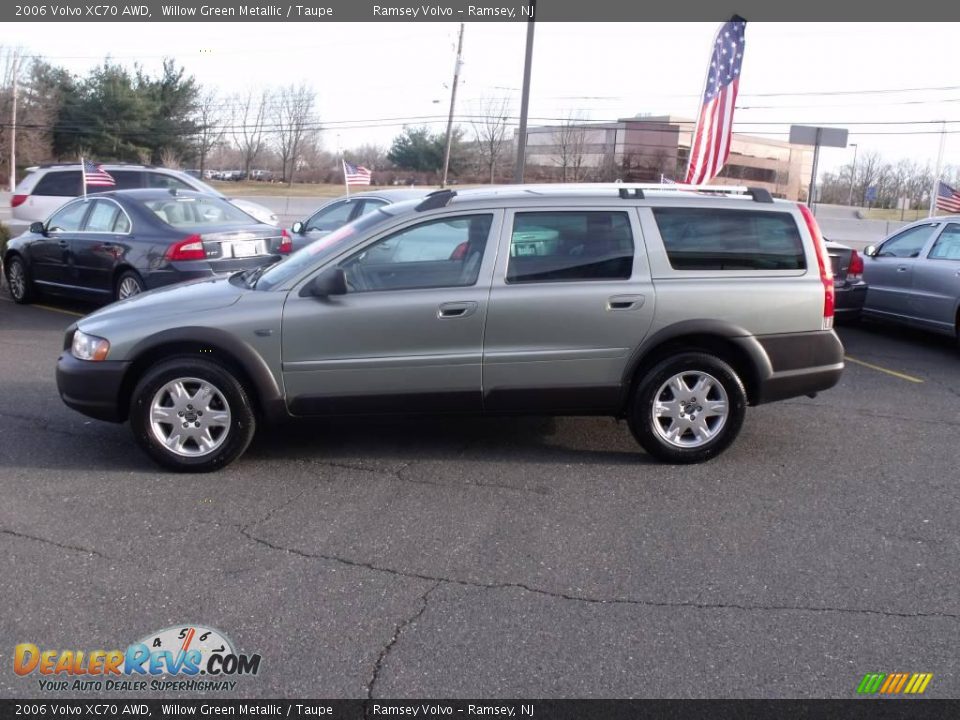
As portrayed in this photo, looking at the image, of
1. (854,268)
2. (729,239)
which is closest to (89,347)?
(729,239)

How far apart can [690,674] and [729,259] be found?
3.22 metres

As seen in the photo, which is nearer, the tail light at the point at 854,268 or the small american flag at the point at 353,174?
the tail light at the point at 854,268

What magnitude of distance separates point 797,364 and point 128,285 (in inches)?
301

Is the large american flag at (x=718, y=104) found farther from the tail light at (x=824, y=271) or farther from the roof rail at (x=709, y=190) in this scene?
the tail light at (x=824, y=271)

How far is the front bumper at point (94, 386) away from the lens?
5816 mm

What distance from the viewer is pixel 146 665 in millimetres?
3652

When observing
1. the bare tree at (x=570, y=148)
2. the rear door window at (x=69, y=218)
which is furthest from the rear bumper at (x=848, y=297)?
the bare tree at (x=570, y=148)

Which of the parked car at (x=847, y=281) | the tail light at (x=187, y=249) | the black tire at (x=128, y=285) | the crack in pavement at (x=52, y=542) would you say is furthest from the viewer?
the parked car at (x=847, y=281)

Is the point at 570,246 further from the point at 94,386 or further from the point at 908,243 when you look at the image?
the point at 908,243

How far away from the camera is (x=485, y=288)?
581 centimetres

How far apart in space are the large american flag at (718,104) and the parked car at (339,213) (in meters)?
3.68

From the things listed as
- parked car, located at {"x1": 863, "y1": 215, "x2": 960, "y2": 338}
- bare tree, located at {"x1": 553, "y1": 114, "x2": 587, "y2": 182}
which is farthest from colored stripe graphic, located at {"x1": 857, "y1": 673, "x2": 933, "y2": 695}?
bare tree, located at {"x1": 553, "y1": 114, "x2": 587, "y2": 182}

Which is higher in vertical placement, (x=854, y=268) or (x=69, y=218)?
(x=854, y=268)

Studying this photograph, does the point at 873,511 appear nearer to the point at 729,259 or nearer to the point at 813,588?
the point at 813,588
